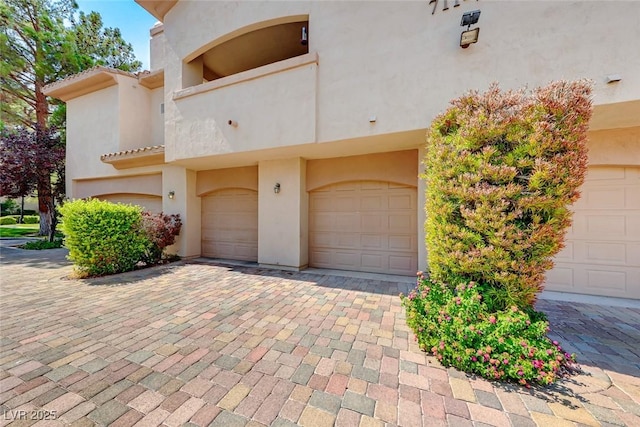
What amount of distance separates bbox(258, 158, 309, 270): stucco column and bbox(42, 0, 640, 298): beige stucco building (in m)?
0.05

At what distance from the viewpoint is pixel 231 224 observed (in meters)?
9.64

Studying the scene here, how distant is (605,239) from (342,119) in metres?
6.47

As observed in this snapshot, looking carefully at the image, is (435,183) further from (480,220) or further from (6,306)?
(6,306)

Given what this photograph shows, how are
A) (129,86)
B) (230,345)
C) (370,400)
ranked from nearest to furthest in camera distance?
(370,400) < (230,345) < (129,86)

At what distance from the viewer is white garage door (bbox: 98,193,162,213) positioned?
35.0 feet

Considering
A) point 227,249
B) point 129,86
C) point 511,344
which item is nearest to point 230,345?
point 511,344

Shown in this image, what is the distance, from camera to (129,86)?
11.1 meters

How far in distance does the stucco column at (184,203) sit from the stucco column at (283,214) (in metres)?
3.21

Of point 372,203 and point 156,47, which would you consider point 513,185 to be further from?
point 156,47

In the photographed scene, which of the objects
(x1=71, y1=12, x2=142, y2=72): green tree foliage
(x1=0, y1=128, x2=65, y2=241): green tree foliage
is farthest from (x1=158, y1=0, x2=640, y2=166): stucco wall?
(x1=71, y1=12, x2=142, y2=72): green tree foliage

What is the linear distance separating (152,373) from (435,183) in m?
4.36

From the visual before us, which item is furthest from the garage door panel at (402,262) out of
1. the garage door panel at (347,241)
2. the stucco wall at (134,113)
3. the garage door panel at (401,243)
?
the stucco wall at (134,113)

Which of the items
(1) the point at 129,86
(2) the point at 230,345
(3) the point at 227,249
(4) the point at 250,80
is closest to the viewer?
(2) the point at 230,345

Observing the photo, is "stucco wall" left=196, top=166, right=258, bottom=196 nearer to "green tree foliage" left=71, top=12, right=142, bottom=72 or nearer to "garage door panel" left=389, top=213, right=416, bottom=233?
"garage door panel" left=389, top=213, right=416, bottom=233
